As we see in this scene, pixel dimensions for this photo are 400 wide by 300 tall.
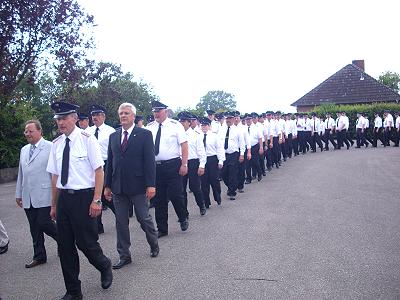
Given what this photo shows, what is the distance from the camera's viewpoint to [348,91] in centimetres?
4834

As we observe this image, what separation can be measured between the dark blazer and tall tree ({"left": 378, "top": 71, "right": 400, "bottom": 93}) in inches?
3251

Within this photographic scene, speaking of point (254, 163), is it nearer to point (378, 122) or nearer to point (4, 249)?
point (4, 249)

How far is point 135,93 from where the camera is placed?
37.9m

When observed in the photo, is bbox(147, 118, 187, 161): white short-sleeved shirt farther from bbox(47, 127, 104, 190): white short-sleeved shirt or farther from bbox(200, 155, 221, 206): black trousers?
bbox(200, 155, 221, 206): black trousers

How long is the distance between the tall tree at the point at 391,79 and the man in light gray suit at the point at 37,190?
83.0 m

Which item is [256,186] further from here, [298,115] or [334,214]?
[298,115]

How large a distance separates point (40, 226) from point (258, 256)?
10.4ft

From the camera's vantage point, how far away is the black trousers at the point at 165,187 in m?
7.80

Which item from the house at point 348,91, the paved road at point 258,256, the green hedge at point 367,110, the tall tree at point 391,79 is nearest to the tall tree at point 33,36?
the paved road at point 258,256

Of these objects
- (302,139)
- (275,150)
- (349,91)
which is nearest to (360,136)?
(302,139)

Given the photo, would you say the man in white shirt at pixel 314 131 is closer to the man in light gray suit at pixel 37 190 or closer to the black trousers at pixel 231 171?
the black trousers at pixel 231 171

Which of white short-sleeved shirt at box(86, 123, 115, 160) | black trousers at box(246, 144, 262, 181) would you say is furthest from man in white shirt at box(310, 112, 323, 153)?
white short-sleeved shirt at box(86, 123, 115, 160)

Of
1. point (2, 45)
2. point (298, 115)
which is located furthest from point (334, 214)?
point (298, 115)

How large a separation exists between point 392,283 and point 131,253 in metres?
3.70
